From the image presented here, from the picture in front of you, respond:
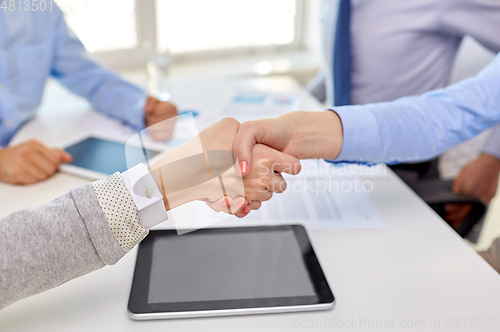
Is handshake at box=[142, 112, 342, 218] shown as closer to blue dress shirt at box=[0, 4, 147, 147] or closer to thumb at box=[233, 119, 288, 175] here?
thumb at box=[233, 119, 288, 175]

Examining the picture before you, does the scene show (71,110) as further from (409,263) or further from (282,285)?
(409,263)

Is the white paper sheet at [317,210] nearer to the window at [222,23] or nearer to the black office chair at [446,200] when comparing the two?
the black office chair at [446,200]

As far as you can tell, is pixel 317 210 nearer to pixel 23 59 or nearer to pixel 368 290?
pixel 368 290

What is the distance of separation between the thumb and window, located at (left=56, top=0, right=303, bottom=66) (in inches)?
46.6

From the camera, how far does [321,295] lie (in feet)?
1.94

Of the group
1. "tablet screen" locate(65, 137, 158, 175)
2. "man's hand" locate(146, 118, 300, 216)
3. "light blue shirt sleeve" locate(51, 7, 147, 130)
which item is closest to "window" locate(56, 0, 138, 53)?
"light blue shirt sleeve" locate(51, 7, 147, 130)

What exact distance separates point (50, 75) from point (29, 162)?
615mm

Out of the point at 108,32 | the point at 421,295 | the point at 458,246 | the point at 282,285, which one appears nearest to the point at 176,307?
the point at 282,285

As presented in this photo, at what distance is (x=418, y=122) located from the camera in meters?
0.81

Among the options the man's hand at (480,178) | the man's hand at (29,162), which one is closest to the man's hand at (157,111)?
the man's hand at (29,162)

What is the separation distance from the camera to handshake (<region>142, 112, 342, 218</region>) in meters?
0.66

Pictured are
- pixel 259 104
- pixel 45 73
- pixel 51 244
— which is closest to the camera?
pixel 51 244

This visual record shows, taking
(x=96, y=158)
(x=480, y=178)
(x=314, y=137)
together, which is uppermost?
(x=314, y=137)

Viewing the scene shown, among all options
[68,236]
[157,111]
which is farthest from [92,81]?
[68,236]
